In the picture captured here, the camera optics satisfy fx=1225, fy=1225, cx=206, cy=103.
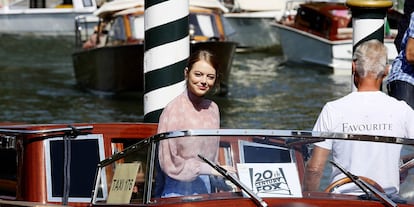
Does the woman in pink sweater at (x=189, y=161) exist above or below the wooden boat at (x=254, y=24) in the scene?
above

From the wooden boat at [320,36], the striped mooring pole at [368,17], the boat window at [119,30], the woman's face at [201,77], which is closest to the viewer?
the woman's face at [201,77]

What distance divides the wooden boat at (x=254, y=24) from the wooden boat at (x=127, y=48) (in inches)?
294

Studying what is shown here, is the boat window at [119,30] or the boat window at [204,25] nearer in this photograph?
the boat window at [119,30]

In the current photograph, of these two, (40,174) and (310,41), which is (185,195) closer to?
(40,174)

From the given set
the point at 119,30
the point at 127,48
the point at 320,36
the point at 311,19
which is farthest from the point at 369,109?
the point at 311,19

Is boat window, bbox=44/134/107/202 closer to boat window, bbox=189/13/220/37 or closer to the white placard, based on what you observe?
the white placard

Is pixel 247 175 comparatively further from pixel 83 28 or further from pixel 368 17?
pixel 83 28

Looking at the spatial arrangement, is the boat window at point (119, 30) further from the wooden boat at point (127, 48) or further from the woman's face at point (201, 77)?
the woman's face at point (201, 77)

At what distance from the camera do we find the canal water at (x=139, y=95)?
1499 centimetres

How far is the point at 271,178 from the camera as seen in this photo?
175 inches

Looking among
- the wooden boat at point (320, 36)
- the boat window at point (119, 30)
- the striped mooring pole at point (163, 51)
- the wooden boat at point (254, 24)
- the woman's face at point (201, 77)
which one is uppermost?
the woman's face at point (201, 77)

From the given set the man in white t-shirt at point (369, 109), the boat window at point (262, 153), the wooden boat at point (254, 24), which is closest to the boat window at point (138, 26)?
the wooden boat at point (254, 24)

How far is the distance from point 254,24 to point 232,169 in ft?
75.4

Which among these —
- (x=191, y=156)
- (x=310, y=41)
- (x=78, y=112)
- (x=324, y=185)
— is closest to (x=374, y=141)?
(x=324, y=185)
